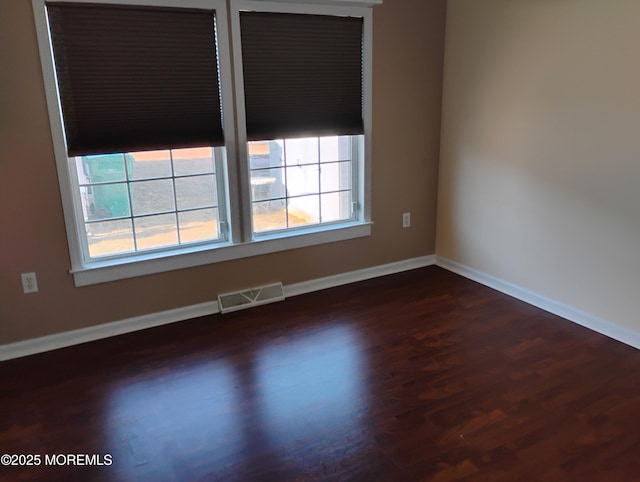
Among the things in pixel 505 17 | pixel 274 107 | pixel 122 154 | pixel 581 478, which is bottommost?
pixel 581 478

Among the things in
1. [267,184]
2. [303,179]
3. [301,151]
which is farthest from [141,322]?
[301,151]

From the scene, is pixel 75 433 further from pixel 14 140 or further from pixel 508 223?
pixel 508 223

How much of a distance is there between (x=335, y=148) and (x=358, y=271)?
989 mm

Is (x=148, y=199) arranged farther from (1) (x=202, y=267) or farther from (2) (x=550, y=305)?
(2) (x=550, y=305)

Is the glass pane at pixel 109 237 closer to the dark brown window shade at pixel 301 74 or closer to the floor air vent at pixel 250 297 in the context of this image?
the floor air vent at pixel 250 297

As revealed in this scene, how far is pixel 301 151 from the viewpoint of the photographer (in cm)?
366

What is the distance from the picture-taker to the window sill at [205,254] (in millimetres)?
3100

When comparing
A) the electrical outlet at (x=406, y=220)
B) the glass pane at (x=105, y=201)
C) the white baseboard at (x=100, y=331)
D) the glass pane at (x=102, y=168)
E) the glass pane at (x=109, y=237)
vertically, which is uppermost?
the glass pane at (x=102, y=168)

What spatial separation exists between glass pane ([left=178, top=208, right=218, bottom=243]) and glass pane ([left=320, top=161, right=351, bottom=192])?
0.88 metres

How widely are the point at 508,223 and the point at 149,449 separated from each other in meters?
2.77

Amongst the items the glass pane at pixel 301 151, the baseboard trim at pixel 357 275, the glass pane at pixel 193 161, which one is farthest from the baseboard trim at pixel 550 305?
the glass pane at pixel 193 161

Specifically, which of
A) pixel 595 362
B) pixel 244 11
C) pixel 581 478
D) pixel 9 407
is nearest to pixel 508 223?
pixel 595 362

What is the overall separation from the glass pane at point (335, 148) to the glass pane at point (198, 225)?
93 cm

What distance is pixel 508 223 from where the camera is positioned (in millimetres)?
3656
